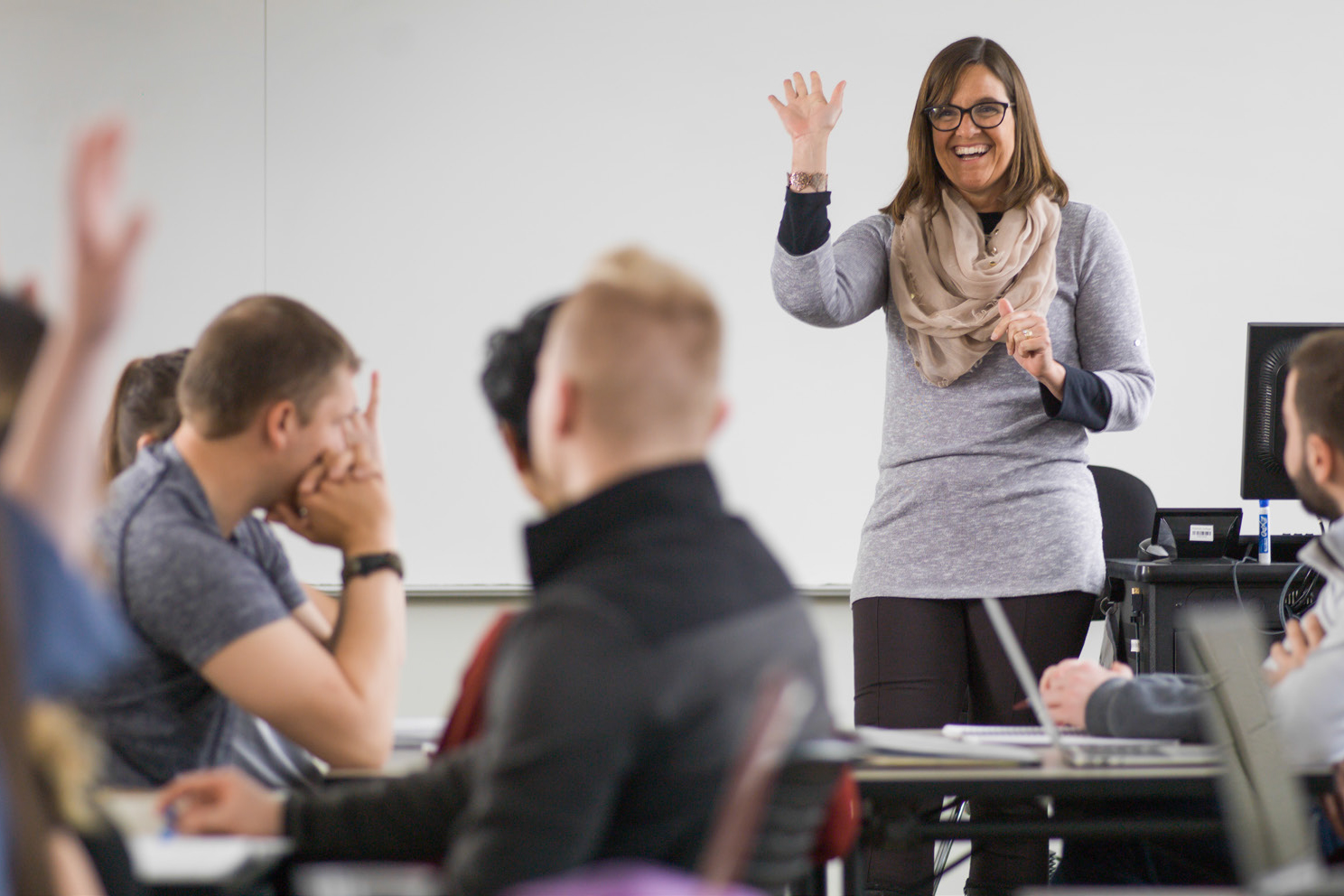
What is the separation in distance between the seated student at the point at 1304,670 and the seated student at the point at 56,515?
123cm

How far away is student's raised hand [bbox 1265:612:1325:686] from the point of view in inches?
60.4

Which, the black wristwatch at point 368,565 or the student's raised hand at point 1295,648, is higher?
the black wristwatch at point 368,565

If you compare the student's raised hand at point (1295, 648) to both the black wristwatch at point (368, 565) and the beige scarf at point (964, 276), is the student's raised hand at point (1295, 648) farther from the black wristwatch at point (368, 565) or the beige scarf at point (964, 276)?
the black wristwatch at point (368, 565)

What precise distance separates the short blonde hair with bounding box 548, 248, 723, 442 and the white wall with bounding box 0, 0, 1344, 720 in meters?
2.94

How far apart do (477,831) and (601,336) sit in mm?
371

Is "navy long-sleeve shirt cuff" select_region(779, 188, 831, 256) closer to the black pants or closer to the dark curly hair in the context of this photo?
the black pants

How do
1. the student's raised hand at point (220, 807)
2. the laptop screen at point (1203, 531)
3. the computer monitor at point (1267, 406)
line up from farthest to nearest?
the laptop screen at point (1203, 531) < the computer monitor at point (1267, 406) < the student's raised hand at point (220, 807)

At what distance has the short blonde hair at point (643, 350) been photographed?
100 centimetres

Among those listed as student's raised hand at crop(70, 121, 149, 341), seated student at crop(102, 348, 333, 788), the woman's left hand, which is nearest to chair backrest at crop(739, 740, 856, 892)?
student's raised hand at crop(70, 121, 149, 341)

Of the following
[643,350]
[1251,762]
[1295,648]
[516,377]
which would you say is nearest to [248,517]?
[516,377]

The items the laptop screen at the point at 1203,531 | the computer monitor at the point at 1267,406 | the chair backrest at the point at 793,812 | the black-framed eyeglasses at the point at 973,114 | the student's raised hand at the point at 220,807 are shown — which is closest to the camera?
the chair backrest at the point at 793,812

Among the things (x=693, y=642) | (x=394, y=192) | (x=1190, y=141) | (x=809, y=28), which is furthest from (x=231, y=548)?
(x=1190, y=141)

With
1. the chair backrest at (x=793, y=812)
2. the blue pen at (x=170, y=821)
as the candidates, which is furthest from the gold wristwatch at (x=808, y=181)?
the blue pen at (x=170, y=821)

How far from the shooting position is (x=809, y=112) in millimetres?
2268
